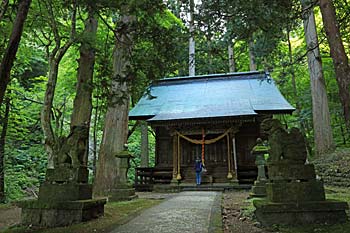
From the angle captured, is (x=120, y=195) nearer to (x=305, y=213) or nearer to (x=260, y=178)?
(x=260, y=178)

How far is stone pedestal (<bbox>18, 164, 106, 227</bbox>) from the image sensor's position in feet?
15.2

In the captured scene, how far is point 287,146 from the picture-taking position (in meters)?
4.53

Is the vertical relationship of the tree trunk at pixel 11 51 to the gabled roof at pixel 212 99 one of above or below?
below

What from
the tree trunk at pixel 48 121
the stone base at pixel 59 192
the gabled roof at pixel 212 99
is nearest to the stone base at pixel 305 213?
the stone base at pixel 59 192

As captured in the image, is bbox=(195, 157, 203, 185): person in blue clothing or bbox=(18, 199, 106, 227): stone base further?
bbox=(195, 157, 203, 185): person in blue clothing

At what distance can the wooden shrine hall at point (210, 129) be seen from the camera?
1258 cm

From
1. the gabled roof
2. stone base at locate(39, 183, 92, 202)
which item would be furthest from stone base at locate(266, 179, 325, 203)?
the gabled roof

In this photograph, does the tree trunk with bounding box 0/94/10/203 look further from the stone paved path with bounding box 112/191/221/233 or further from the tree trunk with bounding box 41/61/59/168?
the stone paved path with bounding box 112/191/221/233

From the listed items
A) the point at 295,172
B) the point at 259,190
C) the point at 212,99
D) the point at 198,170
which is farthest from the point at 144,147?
the point at 295,172

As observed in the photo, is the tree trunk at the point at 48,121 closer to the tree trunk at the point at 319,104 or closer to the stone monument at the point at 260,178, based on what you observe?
the stone monument at the point at 260,178

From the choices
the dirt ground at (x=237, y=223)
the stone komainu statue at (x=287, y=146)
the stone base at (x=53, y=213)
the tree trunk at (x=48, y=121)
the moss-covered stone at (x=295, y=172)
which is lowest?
the dirt ground at (x=237, y=223)

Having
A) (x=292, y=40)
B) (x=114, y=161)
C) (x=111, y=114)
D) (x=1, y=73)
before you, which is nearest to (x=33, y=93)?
(x=111, y=114)

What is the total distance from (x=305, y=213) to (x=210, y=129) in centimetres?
934

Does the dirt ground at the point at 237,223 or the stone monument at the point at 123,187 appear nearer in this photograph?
the dirt ground at the point at 237,223
